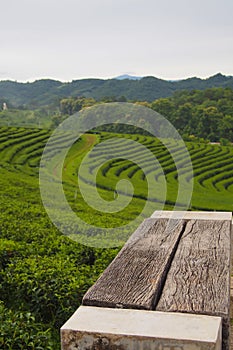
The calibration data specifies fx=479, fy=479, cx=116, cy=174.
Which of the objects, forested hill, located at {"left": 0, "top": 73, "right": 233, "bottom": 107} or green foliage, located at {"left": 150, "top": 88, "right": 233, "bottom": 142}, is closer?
green foliage, located at {"left": 150, "top": 88, "right": 233, "bottom": 142}

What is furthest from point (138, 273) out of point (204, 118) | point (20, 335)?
point (204, 118)

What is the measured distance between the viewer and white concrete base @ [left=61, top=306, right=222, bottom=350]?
982 millimetres

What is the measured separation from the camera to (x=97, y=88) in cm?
9588

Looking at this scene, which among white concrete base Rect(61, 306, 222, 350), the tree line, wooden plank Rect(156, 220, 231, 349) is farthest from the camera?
the tree line

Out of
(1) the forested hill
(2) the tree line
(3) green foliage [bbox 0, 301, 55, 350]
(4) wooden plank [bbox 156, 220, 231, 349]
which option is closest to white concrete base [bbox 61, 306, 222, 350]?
(4) wooden plank [bbox 156, 220, 231, 349]

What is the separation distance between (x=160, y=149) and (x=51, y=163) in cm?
1306

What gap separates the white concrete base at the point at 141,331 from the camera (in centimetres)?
98

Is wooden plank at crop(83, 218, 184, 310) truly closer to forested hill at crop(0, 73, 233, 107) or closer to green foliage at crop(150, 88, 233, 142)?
green foliage at crop(150, 88, 233, 142)

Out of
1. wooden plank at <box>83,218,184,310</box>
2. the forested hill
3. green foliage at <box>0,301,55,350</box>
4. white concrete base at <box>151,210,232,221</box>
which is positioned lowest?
green foliage at <box>0,301,55,350</box>

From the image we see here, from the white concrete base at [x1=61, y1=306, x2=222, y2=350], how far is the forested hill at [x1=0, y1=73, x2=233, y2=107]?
84110 millimetres

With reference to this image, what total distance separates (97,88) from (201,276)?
9621 cm

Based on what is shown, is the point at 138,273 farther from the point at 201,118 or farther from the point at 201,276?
the point at 201,118

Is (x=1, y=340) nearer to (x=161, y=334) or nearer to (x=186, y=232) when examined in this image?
(x=186, y=232)

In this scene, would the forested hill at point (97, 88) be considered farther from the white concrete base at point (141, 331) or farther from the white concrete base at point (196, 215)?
the white concrete base at point (141, 331)
